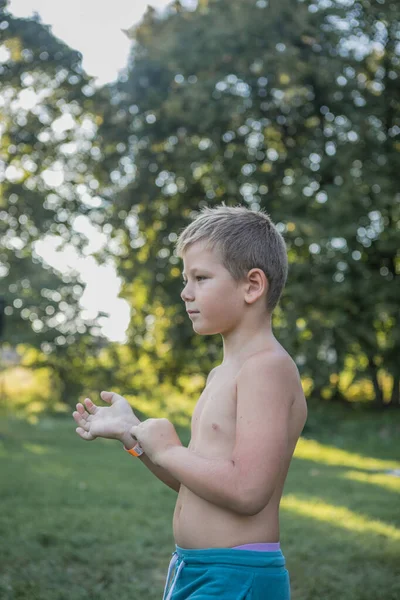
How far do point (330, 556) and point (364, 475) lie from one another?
4331 millimetres

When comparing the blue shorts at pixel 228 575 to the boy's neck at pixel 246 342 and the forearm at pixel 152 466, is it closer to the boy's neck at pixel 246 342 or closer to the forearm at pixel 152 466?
the forearm at pixel 152 466

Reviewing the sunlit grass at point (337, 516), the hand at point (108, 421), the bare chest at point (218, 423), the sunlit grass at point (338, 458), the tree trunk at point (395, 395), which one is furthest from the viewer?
the tree trunk at point (395, 395)

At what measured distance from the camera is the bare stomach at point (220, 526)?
1846 mm

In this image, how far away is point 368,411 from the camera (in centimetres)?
1559

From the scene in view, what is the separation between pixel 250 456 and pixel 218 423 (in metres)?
0.16

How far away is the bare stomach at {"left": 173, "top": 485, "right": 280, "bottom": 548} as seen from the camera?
1846mm

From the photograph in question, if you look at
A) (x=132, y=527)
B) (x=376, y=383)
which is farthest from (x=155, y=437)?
(x=376, y=383)

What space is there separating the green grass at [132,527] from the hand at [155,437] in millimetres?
2450

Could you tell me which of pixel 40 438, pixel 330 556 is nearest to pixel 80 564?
pixel 330 556

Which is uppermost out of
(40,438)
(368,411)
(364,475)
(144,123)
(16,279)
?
(144,123)

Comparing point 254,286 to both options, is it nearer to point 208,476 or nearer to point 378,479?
point 208,476

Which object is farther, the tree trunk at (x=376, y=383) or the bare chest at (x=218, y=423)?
the tree trunk at (x=376, y=383)

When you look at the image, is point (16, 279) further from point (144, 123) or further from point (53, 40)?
point (53, 40)

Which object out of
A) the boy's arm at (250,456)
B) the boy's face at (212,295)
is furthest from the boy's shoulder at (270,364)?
the boy's face at (212,295)
